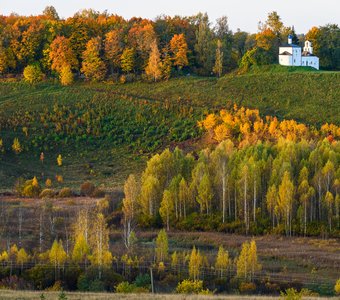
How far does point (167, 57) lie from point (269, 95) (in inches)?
692

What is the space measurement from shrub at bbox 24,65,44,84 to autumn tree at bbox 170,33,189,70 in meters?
19.8

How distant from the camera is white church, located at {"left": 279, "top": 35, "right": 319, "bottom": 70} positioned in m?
100

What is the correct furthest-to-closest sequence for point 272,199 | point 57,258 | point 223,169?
point 223,169 < point 272,199 < point 57,258

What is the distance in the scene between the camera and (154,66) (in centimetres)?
9462

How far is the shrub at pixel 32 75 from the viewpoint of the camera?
93.5 meters

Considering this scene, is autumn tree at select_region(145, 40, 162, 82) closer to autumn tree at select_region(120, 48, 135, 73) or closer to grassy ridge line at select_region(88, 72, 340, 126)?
grassy ridge line at select_region(88, 72, 340, 126)

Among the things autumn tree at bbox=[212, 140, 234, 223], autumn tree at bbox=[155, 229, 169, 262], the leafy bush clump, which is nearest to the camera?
the leafy bush clump

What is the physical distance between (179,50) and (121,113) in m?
19.9

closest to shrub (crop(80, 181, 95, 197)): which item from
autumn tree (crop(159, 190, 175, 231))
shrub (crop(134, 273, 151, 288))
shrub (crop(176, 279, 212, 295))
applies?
autumn tree (crop(159, 190, 175, 231))

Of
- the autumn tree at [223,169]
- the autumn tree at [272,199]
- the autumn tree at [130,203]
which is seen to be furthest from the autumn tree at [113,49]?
the autumn tree at [272,199]

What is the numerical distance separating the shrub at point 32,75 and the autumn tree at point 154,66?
15.4 meters

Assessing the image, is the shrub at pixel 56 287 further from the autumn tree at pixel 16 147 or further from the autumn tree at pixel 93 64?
→ the autumn tree at pixel 93 64

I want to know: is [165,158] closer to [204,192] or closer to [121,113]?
[204,192]

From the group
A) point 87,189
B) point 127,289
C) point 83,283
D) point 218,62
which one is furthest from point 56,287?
point 218,62
